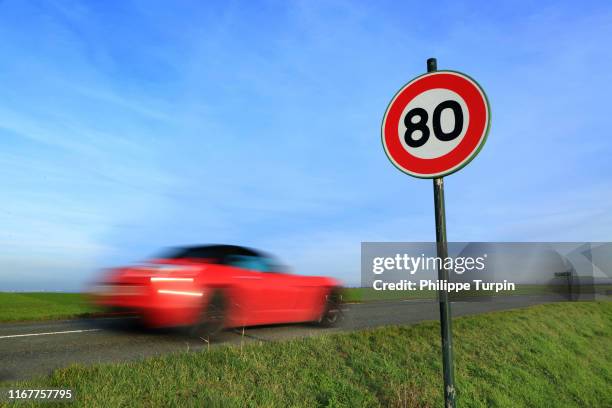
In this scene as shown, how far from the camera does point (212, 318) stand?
666 centimetres

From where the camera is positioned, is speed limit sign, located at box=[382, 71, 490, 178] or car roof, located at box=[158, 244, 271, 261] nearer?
speed limit sign, located at box=[382, 71, 490, 178]

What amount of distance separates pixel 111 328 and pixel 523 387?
6.67m

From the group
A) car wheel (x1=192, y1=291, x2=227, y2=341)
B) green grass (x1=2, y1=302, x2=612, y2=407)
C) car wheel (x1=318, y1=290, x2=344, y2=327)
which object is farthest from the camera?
car wheel (x1=318, y1=290, x2=344, y2=327)

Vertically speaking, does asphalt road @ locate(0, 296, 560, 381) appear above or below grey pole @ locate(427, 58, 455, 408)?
below

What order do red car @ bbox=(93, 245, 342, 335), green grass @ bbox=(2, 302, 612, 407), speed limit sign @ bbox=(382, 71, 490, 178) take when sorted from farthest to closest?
red car @ bbox=(93, 245, 342, 335)
green grass @ bbox=(2, 302, 612, 407)
speed limit sign @ bbox=(382, 71, 490, 178)

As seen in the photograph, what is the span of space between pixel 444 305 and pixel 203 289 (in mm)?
4064

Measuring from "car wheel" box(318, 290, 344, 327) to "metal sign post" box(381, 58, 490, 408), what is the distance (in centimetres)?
574

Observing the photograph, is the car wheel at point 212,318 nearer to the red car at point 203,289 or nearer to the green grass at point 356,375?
the red car at point 203,289

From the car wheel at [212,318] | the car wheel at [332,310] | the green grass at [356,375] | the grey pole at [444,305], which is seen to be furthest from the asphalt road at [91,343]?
the grey pole at [444,305]

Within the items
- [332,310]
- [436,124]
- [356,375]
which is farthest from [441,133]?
[332,310]

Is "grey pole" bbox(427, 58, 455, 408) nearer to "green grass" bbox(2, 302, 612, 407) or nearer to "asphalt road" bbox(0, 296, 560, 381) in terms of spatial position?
"green grass" bbox(2, 302, 612, 407)

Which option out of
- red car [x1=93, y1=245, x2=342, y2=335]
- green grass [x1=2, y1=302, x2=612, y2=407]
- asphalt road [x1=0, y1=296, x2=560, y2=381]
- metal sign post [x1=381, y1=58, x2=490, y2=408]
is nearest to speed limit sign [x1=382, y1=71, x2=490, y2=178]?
metal sign post [x1=381, y1=58, x2=490, y2=408]

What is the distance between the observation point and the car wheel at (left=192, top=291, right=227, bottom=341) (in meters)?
6.57

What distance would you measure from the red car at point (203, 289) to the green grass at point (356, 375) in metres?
1.16
